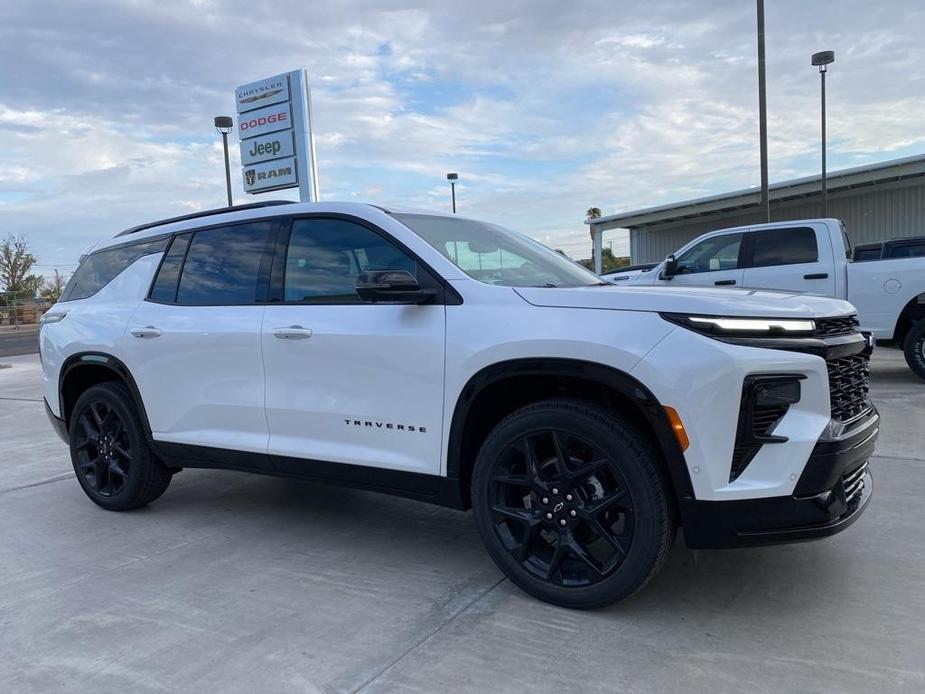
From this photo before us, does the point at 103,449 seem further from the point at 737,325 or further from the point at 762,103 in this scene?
the point at 762,103

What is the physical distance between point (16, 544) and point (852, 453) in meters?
4.41

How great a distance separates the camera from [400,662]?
2.71 meters

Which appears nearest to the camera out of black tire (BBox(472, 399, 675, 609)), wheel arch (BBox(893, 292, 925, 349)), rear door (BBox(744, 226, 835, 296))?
black tire (BBox(472, 399, 675, 609))

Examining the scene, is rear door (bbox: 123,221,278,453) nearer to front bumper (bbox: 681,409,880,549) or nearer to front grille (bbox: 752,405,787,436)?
front bumper (bbox: 681,409,880,549)

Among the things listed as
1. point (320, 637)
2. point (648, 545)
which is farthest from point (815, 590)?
point (320, 637)

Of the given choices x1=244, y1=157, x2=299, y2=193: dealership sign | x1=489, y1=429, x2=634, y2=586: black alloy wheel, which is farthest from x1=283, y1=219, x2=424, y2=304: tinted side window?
x1=244, y1=157, x2=299, y2=193: dealership sign

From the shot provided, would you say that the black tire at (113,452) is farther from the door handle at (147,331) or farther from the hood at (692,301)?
the hood at (692,301)

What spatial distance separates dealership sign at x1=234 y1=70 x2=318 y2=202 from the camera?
16.0 m

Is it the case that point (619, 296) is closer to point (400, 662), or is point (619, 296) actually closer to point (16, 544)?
point (400, 662)

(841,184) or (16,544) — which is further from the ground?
(841,184)

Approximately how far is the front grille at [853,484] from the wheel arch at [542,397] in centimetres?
66

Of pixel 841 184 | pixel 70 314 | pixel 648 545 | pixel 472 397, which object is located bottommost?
pixel 648 545

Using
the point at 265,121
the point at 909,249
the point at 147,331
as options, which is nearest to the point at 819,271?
the point at 909,249

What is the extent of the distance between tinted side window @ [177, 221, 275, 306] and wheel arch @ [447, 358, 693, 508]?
1513 millimetres
